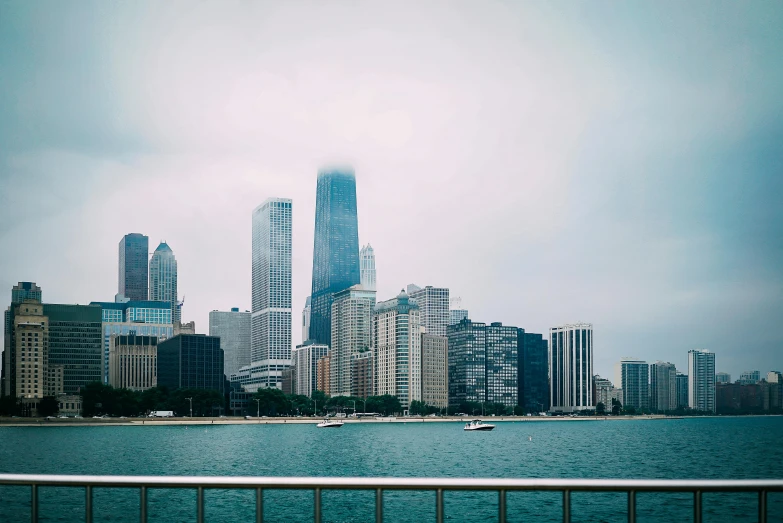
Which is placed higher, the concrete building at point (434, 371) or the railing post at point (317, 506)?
the railing post at point (317, 506)

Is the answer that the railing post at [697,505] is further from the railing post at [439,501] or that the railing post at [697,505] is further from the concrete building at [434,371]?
the concrete building at [434,371]

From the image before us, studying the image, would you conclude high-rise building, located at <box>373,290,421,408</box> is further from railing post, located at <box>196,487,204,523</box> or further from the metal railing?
the metal railing

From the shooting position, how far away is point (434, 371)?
190125 mm

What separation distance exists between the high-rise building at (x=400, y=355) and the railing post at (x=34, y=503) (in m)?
175

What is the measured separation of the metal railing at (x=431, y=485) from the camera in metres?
5.39

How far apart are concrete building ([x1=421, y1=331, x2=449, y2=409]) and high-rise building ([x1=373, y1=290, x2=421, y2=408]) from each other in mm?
2372

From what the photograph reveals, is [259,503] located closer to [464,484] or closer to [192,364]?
[464,484]

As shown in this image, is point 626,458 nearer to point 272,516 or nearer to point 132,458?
point 132,458

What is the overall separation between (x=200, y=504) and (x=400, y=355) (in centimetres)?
17825

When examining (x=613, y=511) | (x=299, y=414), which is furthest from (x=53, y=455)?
(x=299, y=414)

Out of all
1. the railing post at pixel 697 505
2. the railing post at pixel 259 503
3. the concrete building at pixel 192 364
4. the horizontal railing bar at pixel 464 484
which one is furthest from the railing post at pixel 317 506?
the concrete building at pixel 192 364

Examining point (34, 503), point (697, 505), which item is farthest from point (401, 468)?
point (697, 505)

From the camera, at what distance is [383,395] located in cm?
17925

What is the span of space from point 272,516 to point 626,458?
146 ft
